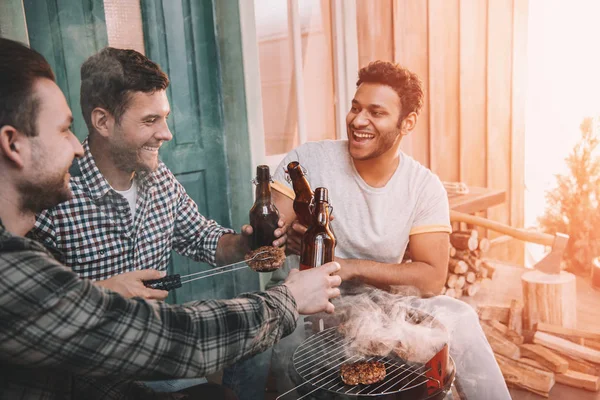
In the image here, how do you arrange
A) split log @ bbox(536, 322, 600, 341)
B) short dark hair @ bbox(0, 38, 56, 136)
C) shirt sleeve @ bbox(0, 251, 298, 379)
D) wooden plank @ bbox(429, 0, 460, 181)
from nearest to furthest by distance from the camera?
shirt sleeve @ bbox(0, 251, 298, 379) < short dark hair @ bbox(0, 38, 56, 136) < split log @ bbox(536, 322, 600, 341) < wooden plank @ bbox(429, 0, 460, 181)

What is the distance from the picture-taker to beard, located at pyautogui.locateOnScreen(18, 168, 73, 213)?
1041 millimetres

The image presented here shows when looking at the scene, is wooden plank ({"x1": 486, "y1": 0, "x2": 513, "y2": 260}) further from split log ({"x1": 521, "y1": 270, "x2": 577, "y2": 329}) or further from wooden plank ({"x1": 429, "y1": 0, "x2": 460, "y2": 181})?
split log ({"x1": 521, "y1": 270, "x2": 577, "y2": 329})

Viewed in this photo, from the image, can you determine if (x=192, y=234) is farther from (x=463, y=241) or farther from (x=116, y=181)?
(x=463, y=241)

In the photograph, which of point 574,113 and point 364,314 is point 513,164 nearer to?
point 574,113

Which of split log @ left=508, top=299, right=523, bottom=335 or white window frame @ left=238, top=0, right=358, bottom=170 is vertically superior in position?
white window frame @ left=238, top=0, right=358, bottom=170

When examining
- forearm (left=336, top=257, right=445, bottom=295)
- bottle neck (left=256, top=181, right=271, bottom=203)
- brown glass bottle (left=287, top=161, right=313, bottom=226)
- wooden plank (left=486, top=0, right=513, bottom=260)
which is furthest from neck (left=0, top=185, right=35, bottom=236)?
wooden plank (left=486, top=0, right=513, bottom=260)

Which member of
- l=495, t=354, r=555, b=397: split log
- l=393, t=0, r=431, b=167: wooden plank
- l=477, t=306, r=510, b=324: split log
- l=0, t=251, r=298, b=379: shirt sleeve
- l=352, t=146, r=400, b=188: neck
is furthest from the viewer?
l=393, t=0, r=431, b=167: wooden plank

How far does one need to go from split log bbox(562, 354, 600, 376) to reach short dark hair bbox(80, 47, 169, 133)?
2.30 meters

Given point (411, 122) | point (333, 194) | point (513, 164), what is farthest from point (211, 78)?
point (513, 164)

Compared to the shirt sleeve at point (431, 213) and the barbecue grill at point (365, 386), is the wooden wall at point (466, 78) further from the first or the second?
the barbecue grill at point (365, 386)

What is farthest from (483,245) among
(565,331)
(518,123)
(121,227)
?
(121,227)

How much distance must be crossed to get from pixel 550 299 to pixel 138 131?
2231 millimetres

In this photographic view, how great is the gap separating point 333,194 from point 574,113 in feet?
7.41

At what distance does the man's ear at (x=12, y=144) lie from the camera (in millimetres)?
992
